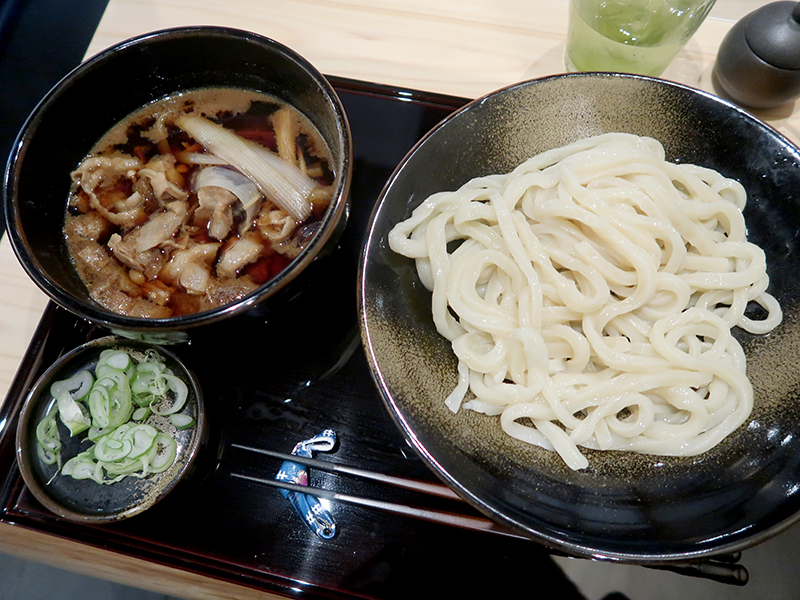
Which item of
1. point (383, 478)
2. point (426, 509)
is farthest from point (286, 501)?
point (426, 509)

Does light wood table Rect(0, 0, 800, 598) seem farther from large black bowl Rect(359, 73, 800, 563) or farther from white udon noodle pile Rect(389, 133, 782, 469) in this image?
white udon noodle pile Rect(389, 133, 782, 469)

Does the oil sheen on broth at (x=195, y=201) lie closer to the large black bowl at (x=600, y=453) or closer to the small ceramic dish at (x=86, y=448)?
the small ceramic dish at (x=86, y=448)

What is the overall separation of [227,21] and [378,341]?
6.48 feet

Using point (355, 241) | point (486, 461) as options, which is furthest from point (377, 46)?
point (486, 461)

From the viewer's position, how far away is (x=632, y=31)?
7.33 feet

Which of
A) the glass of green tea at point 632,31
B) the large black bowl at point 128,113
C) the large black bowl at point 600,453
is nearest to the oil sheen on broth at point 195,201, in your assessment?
the large black bowl at point 128,113

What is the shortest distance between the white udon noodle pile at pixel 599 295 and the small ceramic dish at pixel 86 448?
887 millimetres

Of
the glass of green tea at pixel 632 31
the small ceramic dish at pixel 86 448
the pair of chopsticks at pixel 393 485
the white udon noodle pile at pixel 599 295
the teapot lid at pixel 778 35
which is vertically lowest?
the small ceramic dish at pixel 86 448

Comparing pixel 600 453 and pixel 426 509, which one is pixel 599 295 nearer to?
pixel 600 453

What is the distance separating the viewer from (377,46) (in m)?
2.55

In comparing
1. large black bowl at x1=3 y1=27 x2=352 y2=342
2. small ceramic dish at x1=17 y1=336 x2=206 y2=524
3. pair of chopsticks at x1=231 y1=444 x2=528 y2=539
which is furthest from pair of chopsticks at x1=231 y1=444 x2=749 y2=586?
large black bowl at x1=3 y1=27 x2=352 y2=342

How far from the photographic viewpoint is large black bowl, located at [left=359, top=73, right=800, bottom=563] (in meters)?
1.49

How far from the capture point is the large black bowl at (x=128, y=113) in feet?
5.03

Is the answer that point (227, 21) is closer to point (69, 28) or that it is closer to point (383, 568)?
point (69, 28)
